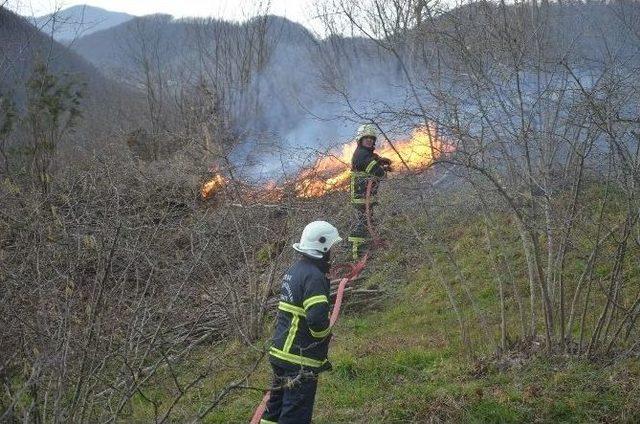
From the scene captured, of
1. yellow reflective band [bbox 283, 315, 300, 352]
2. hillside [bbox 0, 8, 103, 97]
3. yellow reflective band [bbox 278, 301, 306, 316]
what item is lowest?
yellow reflective band [bbox 283, 315, 300, 352]

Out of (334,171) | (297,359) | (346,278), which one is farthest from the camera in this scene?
(334,171)

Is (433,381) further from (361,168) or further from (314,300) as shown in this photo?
(361,168)

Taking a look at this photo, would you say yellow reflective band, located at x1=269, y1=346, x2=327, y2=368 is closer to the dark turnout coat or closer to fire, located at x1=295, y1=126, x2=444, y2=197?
fire, located at x1=295, y1=126, x2=444, y2=197

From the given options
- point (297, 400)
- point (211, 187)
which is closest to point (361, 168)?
point (211, 187)

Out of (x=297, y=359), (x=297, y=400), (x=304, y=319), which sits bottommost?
(x=297, y=400)

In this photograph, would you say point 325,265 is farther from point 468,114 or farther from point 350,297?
point 350,297

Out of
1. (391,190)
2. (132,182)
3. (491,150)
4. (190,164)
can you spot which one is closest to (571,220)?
(491,150)

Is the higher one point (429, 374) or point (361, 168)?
point (361, 168)

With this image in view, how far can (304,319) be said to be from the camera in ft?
16.0

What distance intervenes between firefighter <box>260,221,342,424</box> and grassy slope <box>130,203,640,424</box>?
0.79m

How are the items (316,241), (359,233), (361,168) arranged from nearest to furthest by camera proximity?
(316,241) < (361,168) < (359,233)

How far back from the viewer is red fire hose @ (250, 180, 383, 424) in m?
5.18

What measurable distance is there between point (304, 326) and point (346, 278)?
1.32 metres

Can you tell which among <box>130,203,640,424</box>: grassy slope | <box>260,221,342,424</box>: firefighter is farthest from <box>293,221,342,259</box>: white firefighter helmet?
<box>130,203,640,424</box>: grassy slope
